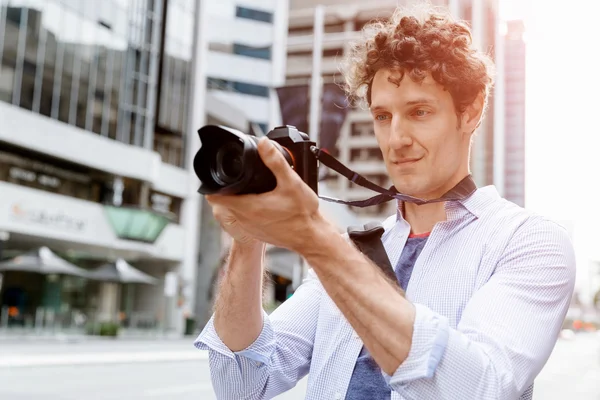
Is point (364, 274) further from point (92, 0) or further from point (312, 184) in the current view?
point (92, 0)

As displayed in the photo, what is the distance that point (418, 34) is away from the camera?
1971 millimetres

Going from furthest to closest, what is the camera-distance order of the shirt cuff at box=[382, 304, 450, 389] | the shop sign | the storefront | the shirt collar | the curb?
the storefront < the shop sign < the curb < the shirt collar < the shirt cuff at box=[382, 304, 450, 389]

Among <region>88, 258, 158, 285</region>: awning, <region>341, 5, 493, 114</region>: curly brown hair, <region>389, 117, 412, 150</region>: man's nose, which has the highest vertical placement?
<region>341, 5, 493, 114</region>: curly brown hair

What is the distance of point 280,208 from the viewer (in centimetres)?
131

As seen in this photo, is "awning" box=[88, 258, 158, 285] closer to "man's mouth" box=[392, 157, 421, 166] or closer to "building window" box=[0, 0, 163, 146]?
"building window" box=[0, 0, 163, 146]

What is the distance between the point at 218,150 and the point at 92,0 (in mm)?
34503

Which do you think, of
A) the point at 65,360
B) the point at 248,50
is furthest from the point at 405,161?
the point at 248,50

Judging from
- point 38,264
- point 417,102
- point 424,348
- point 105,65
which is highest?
point 105,65

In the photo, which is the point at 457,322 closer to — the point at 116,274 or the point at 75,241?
the point at 116,274

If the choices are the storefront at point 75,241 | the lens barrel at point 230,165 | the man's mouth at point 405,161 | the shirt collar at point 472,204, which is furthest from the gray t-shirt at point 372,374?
the storefront at point 75,241

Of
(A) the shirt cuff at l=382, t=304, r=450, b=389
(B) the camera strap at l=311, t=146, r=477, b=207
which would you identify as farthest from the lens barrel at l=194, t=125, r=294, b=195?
(B) the camera strap at l=311, t=146, r=477, b=207

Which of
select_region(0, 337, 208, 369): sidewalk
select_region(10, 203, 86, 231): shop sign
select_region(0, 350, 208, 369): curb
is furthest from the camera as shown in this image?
A: select_region(10, 203, 86, 231): shop sign

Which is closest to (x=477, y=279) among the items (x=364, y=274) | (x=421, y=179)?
(x=421, y=179)

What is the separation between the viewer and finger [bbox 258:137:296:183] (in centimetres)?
129
